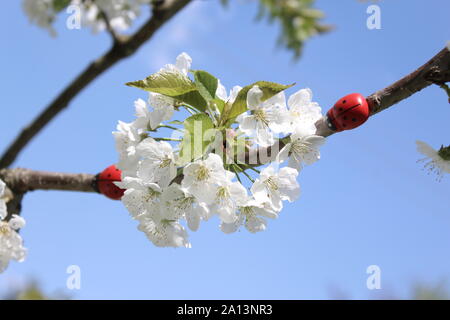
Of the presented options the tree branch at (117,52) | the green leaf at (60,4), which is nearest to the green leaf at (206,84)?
the tree branch at (117,52)

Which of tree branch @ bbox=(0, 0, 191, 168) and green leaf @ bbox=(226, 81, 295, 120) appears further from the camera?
tree branch @ bbox=(0, 0, 191, 168)

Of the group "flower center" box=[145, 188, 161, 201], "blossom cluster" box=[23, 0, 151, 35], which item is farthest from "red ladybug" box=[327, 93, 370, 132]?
"blossom cluster" box=[23, 0, 151, 35]

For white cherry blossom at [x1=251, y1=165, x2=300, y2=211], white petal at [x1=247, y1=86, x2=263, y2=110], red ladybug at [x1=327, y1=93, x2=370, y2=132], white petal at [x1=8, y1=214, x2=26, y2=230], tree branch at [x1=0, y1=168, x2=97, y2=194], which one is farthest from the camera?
tree branch at [x1=0, y1=168, x2=97, y2=194]

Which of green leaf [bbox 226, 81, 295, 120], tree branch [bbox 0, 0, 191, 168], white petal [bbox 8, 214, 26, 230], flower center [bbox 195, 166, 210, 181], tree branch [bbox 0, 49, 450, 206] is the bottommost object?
flower center [bbox 195, 166, 210, 181]

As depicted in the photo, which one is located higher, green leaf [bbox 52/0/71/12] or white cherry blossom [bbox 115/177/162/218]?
green leaf [bbox 52/0/71/12]

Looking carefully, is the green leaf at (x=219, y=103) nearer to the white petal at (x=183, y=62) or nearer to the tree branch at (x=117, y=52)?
the white petal at (x=183, y=62)

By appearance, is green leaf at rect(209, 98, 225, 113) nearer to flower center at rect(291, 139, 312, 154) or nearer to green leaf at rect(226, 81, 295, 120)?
green leaf at rect(226, 81, 295, 120)
